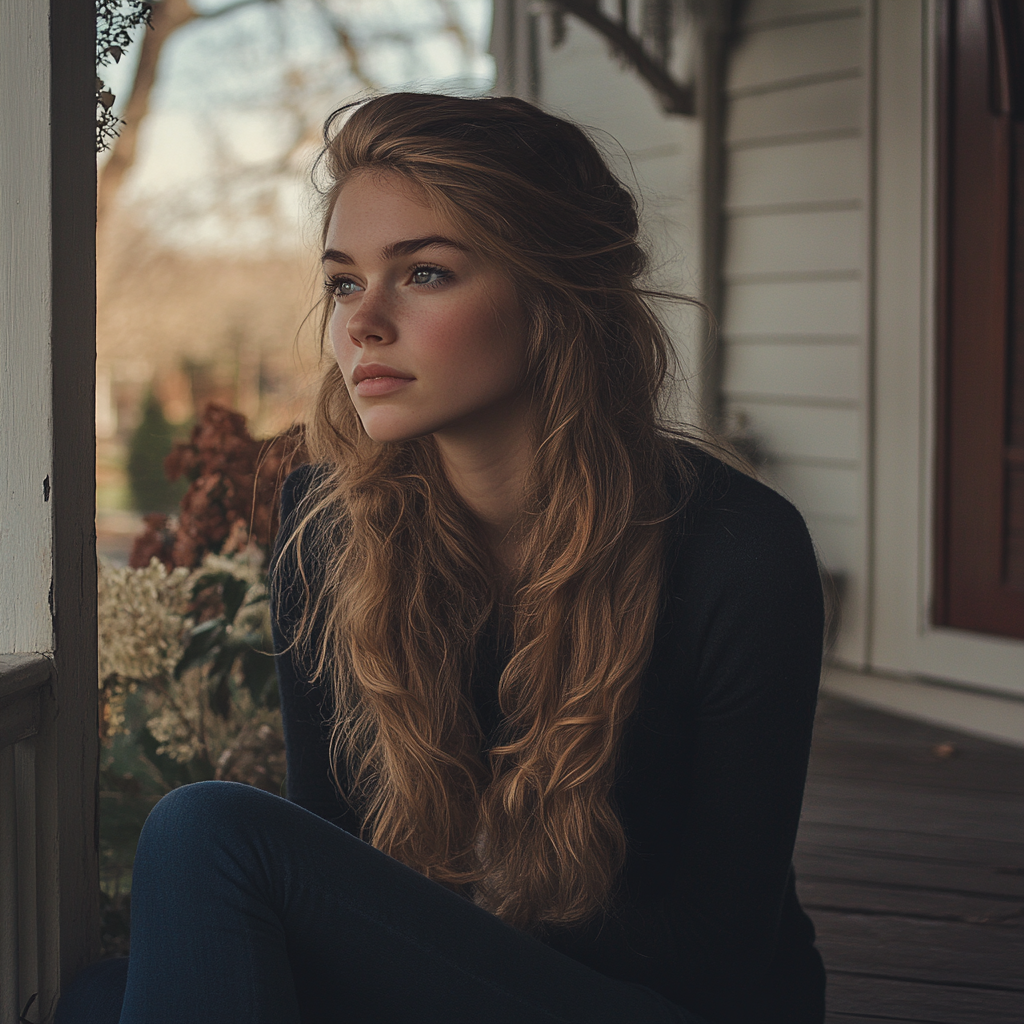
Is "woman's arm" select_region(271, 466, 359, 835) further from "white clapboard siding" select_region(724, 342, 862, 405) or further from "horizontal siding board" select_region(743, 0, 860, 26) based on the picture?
"horizontal siding board" select_region(743, 0, 860, 26)

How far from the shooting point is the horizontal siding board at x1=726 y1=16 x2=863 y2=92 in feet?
10.6

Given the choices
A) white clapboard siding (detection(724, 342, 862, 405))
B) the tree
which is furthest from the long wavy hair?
the tree

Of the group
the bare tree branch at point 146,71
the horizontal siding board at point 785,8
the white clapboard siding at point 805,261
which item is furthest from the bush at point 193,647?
the bare tree branch at point 146,71

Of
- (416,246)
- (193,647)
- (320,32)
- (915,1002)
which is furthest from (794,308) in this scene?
(320,32)

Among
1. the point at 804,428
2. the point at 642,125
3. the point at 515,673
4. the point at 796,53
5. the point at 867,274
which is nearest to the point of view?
the point at 515,673

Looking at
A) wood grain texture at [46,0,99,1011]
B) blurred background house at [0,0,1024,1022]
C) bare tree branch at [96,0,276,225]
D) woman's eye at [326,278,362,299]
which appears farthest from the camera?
bare tree branch at [96,0,276,225]

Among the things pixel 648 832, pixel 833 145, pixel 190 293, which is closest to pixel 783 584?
pixel 648 832

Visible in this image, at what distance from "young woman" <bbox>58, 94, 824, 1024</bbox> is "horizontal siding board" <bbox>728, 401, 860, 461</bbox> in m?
2.18

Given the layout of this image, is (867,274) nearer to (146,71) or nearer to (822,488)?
(822,488)

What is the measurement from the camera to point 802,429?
347cm

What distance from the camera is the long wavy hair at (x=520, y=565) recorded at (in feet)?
3.87

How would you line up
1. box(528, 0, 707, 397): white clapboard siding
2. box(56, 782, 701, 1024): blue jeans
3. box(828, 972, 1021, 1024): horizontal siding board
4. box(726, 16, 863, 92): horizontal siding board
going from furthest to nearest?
box(528, 0, 707, 397): white clapboard siding, box(726, 16, 863, 92): horizontal siding board, box(828, 972, 1021, 1024): horizontal siding board, box(56, 782, 701, 1024): blue jeans

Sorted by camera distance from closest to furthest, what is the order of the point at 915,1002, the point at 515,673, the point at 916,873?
the point at 515,673 → the point at 915,1002 → the point at 916,873

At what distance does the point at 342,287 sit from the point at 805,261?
247 cm
